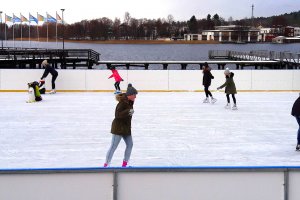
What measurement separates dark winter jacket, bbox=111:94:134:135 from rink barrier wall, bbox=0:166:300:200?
85.8 inches

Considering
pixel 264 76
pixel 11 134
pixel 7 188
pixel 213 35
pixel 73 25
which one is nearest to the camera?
pixel 7 188

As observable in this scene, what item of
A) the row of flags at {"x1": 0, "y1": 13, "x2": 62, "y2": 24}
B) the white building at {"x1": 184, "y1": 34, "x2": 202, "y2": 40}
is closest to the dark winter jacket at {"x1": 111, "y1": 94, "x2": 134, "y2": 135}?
the row of flags at {"x1": 0, "y1": 13, "x2": 62, "y2": 24}

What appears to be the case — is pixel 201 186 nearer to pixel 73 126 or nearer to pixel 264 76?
pixel 73 126

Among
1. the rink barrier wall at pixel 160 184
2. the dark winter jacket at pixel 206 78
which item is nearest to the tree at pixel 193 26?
the dark winter jacket at pixel 206 78

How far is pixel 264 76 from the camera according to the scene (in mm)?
19141

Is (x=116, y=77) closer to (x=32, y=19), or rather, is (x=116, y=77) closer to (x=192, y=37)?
(x=32, y=19)

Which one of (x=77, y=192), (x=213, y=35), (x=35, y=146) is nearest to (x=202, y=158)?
(x=35, y=146)

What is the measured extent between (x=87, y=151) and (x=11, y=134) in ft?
8.00

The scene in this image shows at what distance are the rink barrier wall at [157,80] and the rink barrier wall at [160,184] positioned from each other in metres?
14.1

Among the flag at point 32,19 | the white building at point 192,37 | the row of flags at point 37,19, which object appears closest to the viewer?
the row of flags at point 37,19

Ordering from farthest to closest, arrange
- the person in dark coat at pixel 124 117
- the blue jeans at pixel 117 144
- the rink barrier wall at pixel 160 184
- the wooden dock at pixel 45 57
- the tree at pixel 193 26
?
the tree at pixel 193 26
the wooden dock at pixel 45 57
the blue jeans at pixel 117 144
the person in dark coat at pixel 124 117
the rink barrier wall at pixel 160 184

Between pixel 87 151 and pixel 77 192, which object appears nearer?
pixel 77 192

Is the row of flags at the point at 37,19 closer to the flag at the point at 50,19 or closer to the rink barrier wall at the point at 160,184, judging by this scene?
the flag at the point at 50,19

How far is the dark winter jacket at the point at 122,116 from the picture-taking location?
22.8 feet
